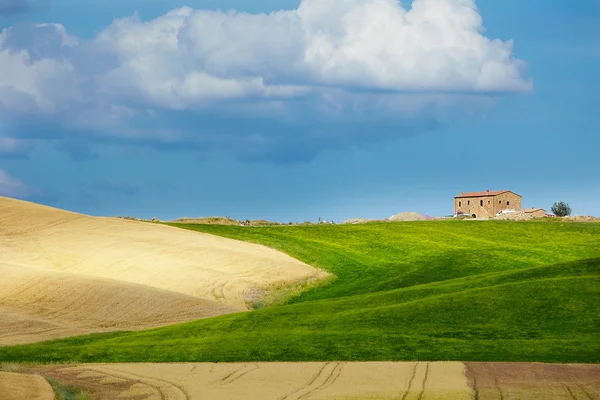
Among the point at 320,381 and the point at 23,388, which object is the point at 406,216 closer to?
the point at 320,381

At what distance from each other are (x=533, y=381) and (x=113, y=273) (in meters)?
38.9

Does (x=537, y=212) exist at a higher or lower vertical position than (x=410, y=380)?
higher

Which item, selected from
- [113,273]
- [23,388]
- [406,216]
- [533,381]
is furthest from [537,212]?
[23,388]

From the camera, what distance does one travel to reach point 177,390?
25250 mm

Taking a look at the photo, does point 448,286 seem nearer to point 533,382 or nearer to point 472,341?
point 472,341

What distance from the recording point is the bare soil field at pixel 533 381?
2370 cm

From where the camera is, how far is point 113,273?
59.3 m

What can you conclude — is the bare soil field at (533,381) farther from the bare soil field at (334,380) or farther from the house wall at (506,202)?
the house wall at (506,202)

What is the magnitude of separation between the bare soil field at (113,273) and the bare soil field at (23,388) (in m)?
19.5

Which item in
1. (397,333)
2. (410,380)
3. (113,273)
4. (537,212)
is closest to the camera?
(410,380)

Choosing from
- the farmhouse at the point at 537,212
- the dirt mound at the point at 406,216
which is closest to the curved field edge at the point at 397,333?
the dirt mound at the point at 406,216

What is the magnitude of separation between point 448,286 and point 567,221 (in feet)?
175

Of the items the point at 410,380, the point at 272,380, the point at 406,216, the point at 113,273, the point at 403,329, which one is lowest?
the point at 272,380

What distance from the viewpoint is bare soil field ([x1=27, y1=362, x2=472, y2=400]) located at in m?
24.3
